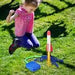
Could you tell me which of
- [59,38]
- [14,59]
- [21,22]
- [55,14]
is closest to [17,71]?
[14,59]

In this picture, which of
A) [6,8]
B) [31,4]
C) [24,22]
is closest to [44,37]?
[24,22]

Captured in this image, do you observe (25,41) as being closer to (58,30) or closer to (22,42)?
(22,42)

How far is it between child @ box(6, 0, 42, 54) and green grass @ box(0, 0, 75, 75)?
0.47m

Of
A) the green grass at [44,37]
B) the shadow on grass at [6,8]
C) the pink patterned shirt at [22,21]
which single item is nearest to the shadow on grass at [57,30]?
the green grass at [44,37]

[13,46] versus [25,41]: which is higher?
[25,41]

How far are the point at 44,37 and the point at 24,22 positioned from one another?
2287mm

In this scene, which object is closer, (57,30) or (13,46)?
(13,46)

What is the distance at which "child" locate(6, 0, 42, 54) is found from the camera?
6.41 meters

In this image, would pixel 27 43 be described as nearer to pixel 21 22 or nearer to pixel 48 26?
pixel 21 22

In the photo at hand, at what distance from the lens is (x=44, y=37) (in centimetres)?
902

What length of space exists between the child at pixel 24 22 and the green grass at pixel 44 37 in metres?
0.47

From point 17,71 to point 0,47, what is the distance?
1.69m

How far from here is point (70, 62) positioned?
283 inches

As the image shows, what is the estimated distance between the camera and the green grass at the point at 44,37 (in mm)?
6840
